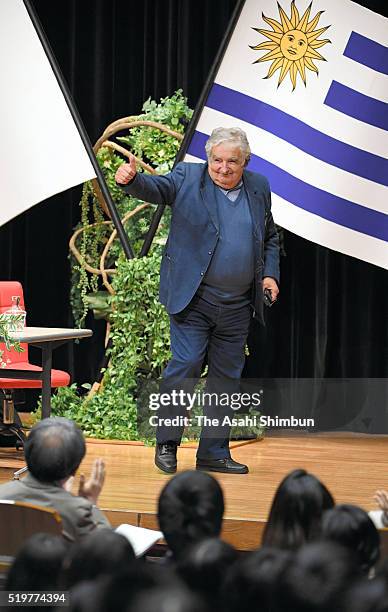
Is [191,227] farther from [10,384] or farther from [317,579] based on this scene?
[317,579]

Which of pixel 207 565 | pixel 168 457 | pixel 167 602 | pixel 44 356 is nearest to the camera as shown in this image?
pixel 167 602

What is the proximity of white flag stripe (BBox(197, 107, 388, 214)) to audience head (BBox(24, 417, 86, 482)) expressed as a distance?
11.8 feet

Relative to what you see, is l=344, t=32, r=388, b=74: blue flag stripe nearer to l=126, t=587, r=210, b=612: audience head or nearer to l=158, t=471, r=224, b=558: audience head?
l=158, t=471, r=224, b=558: audience head

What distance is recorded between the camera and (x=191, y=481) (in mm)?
1842

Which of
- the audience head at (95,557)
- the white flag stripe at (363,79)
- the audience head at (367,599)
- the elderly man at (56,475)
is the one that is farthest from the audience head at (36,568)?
the white flag stripe at (363,79)

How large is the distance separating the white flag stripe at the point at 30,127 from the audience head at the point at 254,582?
457 centimetres

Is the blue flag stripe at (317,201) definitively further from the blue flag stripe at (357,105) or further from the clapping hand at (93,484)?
the clapping hand at (93,484)

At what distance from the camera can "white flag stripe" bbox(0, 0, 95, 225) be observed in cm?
573

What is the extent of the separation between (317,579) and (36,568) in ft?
1.37

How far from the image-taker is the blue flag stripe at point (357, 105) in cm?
557

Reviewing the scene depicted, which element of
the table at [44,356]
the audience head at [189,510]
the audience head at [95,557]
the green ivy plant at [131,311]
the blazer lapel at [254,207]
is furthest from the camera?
the green ivy plant at [131,311]

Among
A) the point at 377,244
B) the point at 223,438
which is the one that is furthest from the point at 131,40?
the point at 223,438

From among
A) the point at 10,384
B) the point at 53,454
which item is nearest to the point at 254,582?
the point at 53,454

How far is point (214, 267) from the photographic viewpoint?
4.21 m
